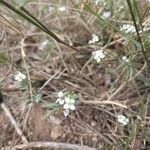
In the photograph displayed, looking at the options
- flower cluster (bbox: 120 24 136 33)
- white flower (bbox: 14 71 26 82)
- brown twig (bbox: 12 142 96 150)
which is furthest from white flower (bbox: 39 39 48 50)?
brown twig (bbox: 12 142 96 150)

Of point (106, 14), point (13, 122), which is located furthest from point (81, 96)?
point (106, 14)

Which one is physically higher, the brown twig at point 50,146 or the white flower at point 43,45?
the white flower at point 43,45

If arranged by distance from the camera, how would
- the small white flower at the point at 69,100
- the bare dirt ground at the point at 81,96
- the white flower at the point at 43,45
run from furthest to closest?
the white flower at the point at 43,45, the bare dirt ground at the point at 81,96, the small white flower at the point at 69,100

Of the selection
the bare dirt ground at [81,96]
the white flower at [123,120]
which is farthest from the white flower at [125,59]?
the white flower at [123,120]

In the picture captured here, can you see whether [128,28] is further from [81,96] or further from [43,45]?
[43,45]

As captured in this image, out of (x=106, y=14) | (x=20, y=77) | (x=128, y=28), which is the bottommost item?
(x=20, y=77)

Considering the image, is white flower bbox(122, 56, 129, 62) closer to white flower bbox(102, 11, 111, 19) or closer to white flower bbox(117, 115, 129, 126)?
white flower bbox(117, 115, 129, 126)

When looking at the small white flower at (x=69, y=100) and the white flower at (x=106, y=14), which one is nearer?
the small white flower at (x=69, y=100)

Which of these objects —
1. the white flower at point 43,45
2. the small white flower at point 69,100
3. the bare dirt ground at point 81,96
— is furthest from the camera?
the white flower at point 43,45

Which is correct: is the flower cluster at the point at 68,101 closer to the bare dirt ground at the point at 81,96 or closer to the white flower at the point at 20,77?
the bare dirt ground at the point at 81,96

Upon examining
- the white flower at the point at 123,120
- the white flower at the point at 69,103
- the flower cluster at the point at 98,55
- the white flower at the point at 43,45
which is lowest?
the white flower at the point at 123,120

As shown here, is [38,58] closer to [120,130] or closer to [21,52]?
[21,52]
